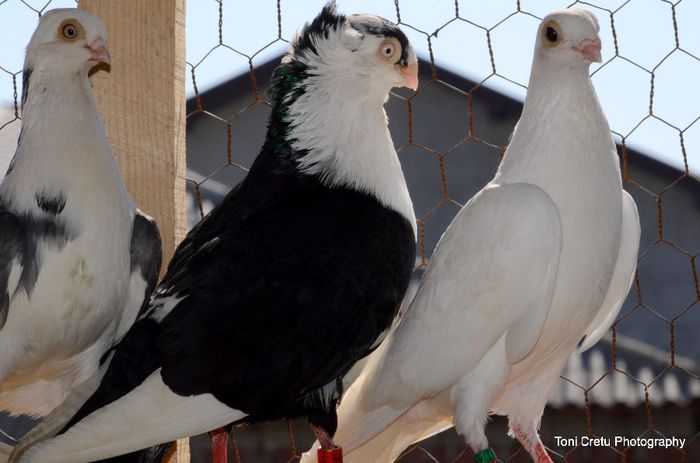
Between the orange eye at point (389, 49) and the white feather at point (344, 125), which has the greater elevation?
the orange eye at point (389, 49)

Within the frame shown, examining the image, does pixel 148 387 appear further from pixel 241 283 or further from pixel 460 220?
pixel 460 220

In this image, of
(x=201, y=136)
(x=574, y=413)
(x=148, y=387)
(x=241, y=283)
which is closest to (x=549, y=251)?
(x=241, y=283)

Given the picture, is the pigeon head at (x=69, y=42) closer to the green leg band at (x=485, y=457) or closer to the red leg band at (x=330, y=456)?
the red leg band at (x=330, y=456)

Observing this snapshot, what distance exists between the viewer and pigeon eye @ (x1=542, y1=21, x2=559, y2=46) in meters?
1.45

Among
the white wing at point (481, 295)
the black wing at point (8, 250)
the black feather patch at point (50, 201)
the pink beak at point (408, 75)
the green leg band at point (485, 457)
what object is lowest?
the green leg band at point (485, 457)

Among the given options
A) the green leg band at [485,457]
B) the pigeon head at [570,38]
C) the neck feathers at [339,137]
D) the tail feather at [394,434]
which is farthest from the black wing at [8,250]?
the pigeon head at [570,38]

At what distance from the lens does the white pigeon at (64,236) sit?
1.40 metres

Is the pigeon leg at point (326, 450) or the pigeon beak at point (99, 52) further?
the pigeon beak at point (99, 52)

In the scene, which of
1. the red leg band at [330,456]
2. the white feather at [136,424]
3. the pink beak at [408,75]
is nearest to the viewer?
the white feather at [136,424]

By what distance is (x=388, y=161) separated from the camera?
4.71ft

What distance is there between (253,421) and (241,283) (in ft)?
0.56

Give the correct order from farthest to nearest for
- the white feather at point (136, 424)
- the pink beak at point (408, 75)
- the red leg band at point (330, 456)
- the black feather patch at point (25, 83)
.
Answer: the black feather patch at point (25, 83), the pink beak at point (408, 75), the red leg band at point (330, 456), the white feather at point (136, 424)

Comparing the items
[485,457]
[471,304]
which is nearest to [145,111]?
[471,304]

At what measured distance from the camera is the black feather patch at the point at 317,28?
1.46 metres
